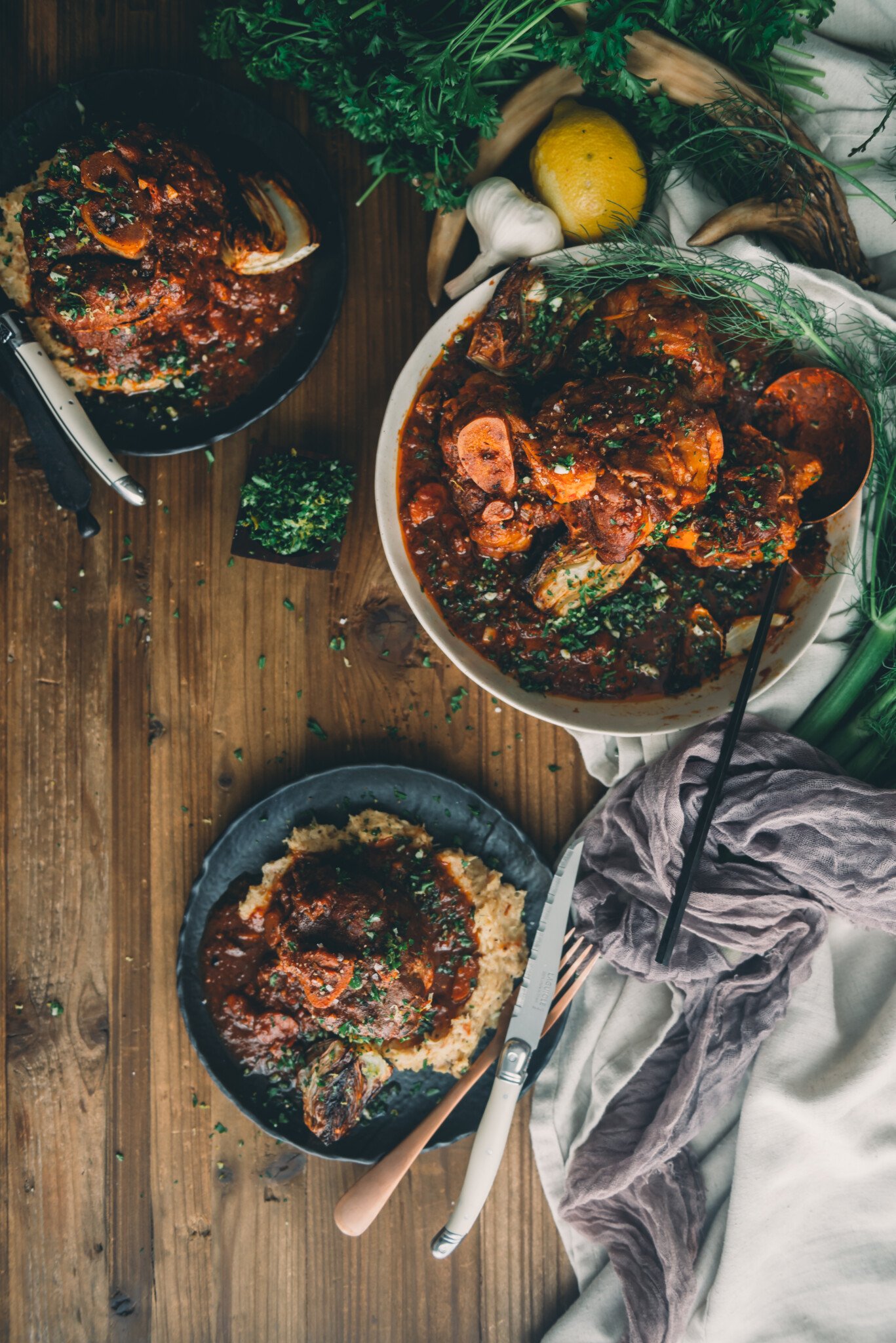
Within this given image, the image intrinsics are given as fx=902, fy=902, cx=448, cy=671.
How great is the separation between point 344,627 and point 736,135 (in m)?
2.37

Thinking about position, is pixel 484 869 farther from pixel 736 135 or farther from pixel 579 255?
pixel 736 135

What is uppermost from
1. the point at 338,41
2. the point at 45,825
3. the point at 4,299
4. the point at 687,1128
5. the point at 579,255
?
the point at 338,41

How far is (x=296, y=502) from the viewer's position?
3492 millimetres

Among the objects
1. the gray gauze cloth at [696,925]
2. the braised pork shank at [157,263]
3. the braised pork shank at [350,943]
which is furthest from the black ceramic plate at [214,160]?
the gray gauze cloth at [696,925]

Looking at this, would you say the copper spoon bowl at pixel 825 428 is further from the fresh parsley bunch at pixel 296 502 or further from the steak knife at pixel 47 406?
the steak knife at pixel 47 406

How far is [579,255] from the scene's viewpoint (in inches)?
126

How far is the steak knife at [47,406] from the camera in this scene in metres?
3.30

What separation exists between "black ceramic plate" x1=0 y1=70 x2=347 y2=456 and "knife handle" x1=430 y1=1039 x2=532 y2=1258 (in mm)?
2614

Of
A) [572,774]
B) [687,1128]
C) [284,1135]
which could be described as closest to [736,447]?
[572,774]

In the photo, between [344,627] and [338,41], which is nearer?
[338,41]

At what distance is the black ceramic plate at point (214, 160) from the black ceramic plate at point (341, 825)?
1.47 meters

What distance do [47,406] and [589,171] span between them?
85.1 inches

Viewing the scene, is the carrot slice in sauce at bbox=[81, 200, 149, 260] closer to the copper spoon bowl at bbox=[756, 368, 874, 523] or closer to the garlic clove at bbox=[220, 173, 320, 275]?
the garlic clove at bbox=[220, 173, 320, 275]

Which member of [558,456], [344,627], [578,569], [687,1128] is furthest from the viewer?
[344,627]
